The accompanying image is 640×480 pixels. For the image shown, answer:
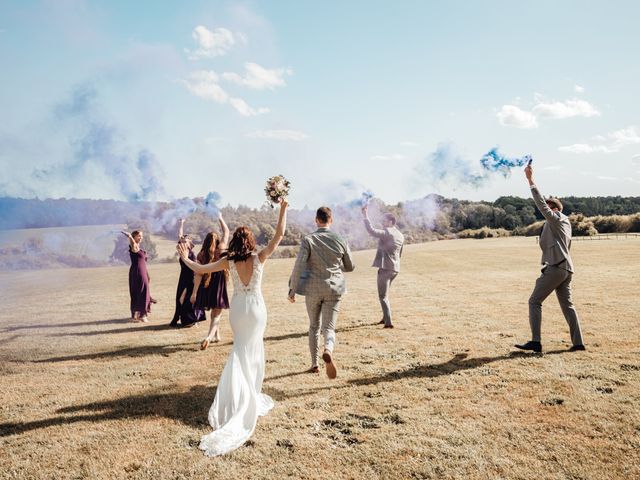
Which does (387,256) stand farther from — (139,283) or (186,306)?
(139,283)

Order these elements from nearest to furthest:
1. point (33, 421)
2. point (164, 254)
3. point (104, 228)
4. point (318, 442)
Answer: point (318, 442), point (33, 421), point (104, 228), point (164, 254)

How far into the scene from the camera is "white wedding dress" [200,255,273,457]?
4965 mm

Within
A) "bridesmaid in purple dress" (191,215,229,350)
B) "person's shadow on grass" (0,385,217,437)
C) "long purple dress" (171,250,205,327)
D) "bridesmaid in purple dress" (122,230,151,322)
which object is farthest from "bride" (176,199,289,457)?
"bridesmaid in purple dress" (122,230,151,322)

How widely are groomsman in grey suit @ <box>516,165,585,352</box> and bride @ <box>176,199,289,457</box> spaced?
4.66 m

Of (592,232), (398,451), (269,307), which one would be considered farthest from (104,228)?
(592,232)

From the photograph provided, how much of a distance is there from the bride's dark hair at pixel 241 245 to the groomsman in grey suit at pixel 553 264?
4968 millimetres

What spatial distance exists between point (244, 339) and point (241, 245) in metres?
1.24

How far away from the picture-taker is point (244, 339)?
6.02 metres

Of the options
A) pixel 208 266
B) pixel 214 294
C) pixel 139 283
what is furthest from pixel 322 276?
pixel 139 283

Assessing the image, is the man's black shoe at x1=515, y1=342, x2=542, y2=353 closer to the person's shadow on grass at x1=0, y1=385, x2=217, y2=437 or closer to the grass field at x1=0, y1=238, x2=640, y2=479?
the grass field at x1=0, y1=238, x2=640, y2=479

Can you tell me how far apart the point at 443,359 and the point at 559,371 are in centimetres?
182

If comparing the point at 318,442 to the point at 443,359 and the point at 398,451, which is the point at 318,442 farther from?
the point at 443,359

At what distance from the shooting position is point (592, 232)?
2018 inches

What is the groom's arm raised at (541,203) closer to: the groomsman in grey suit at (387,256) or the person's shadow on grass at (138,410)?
the groomsman in grey suit at (387,256)
